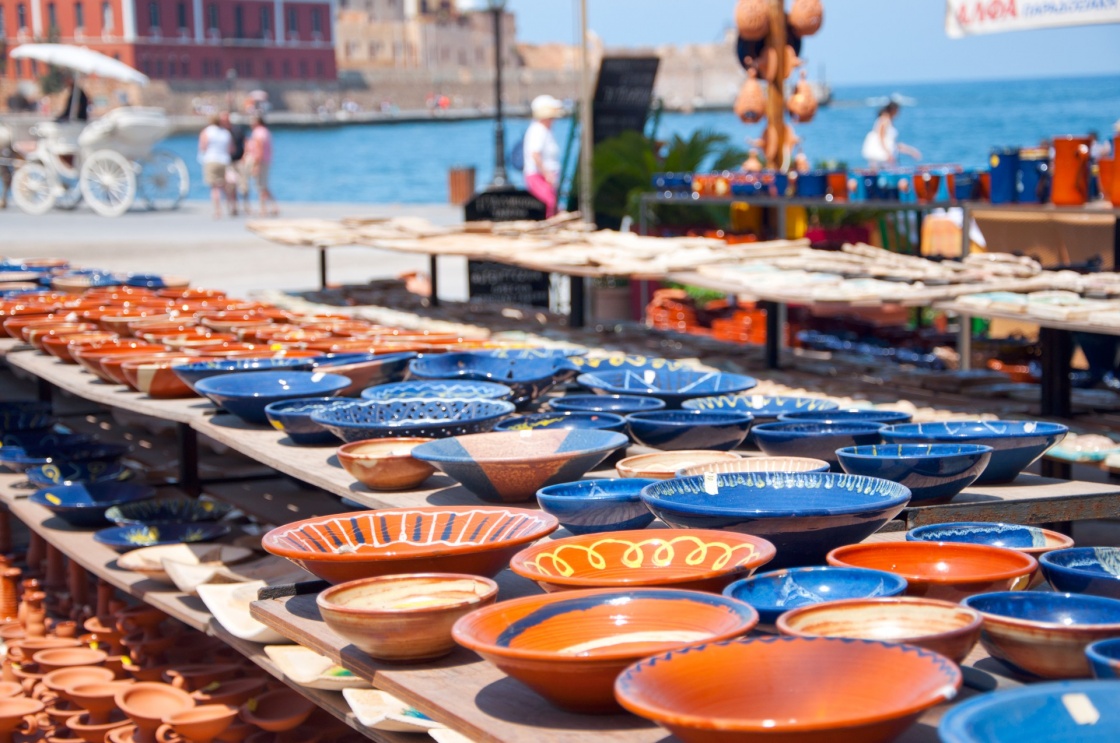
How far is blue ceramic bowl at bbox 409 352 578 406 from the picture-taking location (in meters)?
3.50

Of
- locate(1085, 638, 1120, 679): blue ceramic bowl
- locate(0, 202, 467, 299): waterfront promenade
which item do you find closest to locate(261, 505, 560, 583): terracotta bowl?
locate(1085, 638, 1120, 679): blue ceramic bowl

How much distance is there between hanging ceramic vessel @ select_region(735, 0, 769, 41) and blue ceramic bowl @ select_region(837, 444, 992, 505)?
605 centimetres

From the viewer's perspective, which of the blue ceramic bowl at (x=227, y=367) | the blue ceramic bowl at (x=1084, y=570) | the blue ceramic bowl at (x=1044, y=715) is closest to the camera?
the blue ceramic bowl at (x=1044, y=715)

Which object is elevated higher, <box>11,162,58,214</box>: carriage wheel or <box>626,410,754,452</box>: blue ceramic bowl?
<box>11,162,58,214</box>: carriage wheel

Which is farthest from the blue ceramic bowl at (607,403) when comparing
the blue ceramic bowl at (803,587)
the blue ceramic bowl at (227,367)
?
the blue ceramic bowl at (803,587)

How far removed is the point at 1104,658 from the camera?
1.40 metres

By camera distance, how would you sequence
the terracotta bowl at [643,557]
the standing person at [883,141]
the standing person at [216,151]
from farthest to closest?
the standing person at [216,151]
the standing person at [883,141]
the terracotta bowl at [643,557]

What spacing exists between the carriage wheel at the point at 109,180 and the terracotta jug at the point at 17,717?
53.4ft

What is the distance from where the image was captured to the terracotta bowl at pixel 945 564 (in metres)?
1.78

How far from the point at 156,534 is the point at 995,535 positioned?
2682 millimetres

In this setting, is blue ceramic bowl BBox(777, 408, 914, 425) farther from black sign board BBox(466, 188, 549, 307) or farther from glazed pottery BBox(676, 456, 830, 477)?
black sign board BBox(466, 188, 549, 307)

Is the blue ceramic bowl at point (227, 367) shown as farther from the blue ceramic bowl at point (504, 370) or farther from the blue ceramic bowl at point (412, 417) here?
the blue ceramic bowl at point (412, 417)

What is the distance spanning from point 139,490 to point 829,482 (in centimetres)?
284

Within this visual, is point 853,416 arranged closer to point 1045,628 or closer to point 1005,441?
point 1005,441
